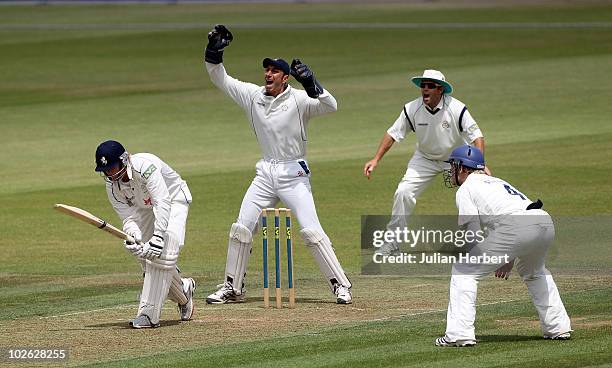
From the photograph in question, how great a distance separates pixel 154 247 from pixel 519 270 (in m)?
2.97

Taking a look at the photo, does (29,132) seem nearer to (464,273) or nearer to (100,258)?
(100,258)

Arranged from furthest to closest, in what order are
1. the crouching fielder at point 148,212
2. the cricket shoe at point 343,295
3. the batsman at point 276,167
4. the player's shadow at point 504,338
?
the batsman at point 276,167 → the cricket shoe at point 343,295 → the crouching fielder at point 148,212 → the player's shadow at point 504,338

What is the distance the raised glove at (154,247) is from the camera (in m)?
11.9

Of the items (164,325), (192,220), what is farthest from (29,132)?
(164,325)

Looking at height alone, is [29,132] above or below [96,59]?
below

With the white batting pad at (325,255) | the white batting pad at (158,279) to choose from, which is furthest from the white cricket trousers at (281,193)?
the white batting pad at (158,279)

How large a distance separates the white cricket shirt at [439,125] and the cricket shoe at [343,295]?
3110 millimetres

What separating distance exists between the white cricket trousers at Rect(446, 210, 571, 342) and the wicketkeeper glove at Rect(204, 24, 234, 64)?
154 inches

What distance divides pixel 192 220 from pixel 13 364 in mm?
8865

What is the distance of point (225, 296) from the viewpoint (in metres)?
13.6

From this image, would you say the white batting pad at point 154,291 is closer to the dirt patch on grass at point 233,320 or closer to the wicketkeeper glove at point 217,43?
the dirt patch on grass at point 233,320

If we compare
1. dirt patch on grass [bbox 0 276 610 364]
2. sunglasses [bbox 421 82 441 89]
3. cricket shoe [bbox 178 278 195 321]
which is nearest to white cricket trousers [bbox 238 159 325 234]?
dirt patch on grass [bbox 0 276 610 364]

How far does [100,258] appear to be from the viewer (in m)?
17.0

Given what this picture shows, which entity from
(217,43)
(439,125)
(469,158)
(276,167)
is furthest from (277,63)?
(439,125)
